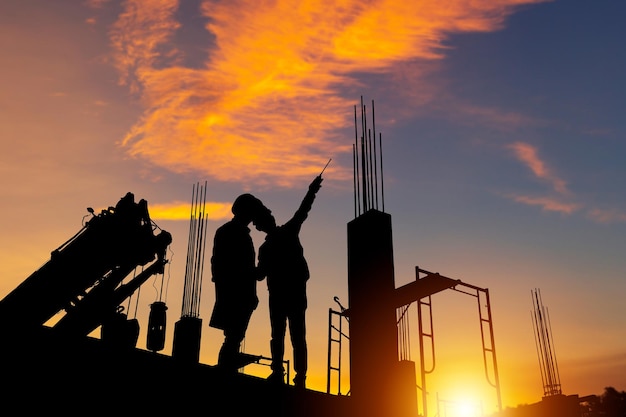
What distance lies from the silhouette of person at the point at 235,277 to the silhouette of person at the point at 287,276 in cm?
17

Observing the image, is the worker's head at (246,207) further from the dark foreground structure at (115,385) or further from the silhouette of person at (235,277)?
the dark foreground structure at (115,385)

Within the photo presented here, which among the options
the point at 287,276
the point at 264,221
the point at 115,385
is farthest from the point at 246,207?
the point at 115,385

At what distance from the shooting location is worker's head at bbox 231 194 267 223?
613 centimetres

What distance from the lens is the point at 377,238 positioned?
18.0 ft

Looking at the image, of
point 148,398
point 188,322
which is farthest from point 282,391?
point 188,322

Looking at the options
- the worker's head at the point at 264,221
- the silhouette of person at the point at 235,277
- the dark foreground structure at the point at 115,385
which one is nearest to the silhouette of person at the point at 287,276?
the worker's head at the point at 264,221

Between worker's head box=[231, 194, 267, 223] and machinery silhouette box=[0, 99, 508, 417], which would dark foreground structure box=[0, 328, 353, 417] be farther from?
worker's head box=[231, 194, 267, 223]

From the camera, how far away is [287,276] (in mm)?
6113

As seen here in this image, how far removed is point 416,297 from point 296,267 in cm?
985

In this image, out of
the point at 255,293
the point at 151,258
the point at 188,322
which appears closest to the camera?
the point at 255,293

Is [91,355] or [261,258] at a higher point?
[261,258]

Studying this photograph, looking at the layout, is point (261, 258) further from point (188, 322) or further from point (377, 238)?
point (188, 322)

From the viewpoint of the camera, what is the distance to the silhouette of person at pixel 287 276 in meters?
6.11

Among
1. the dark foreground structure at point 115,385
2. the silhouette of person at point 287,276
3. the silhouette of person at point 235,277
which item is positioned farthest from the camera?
the silhouette of person at point 287,276
